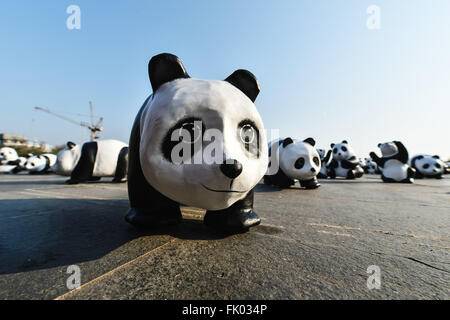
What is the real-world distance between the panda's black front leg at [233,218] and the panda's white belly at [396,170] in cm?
868

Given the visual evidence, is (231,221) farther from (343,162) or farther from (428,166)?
(428,166)

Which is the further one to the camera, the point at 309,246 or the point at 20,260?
the point at 309,246

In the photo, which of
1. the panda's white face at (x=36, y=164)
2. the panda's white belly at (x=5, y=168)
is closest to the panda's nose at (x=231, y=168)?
the panda's white face at (x=36, y=164)

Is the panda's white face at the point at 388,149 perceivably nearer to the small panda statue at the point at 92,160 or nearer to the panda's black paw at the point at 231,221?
the panda's black paw at the point at 231,221

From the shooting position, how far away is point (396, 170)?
7758 millimetres

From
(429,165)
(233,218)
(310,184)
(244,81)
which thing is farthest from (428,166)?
(233,218)

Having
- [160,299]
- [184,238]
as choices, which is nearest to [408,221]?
[184,238]

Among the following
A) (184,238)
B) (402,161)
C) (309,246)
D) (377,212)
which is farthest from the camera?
(402,161)

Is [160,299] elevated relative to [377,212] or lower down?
elevated

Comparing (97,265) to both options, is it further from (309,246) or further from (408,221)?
(408,221)

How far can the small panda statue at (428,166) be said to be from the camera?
37.3ft
